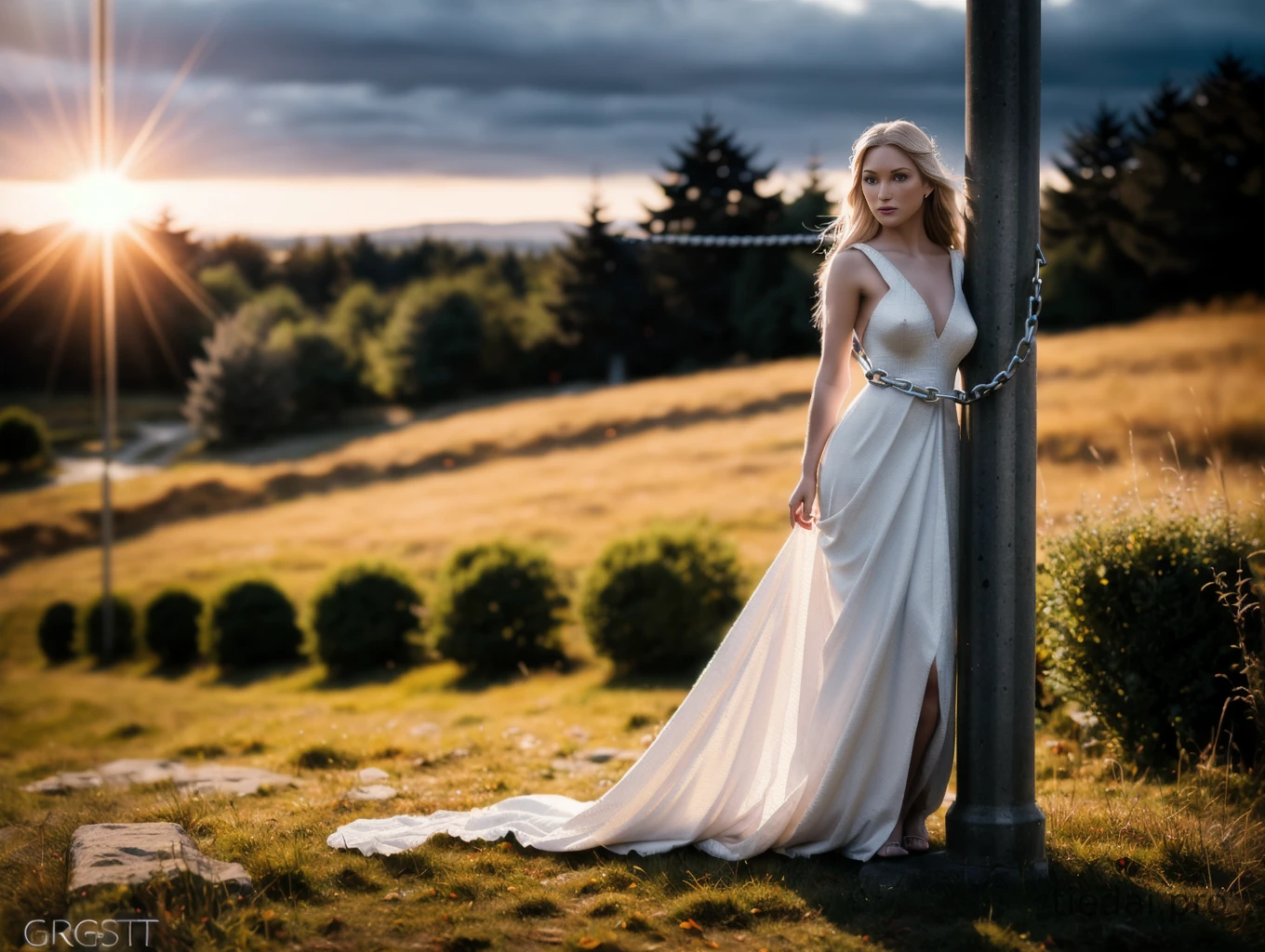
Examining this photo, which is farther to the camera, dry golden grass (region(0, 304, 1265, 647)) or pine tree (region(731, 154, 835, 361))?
pine tree (region(731, 154, 835, 361))

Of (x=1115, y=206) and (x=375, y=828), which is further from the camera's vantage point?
(x=1115, y=206)

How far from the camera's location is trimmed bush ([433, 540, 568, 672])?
11.8 metres

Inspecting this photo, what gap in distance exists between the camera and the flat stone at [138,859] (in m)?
3.40

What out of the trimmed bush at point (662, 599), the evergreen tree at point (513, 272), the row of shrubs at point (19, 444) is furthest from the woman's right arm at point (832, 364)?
the evergreen tree at point (513, 272)

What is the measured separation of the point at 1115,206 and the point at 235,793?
46.9m

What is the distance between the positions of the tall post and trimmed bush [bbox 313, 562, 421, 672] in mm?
10409

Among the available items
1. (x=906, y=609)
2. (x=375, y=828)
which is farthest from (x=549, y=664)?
(x=906, y=609)

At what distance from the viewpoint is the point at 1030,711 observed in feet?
12.6

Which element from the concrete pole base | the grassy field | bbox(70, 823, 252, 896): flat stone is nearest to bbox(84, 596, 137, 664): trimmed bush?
the grassy field

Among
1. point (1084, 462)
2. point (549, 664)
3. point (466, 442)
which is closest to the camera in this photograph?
point (549, 664)

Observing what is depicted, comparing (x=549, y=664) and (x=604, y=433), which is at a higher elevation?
(x=604, y=433)

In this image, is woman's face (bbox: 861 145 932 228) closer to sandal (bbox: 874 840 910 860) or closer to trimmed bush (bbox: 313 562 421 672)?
sandal (bbox: 874 840 910 860)

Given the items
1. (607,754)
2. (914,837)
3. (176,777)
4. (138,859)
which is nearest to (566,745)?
(607,754)

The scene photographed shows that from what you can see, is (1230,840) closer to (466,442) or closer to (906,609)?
(906,609)
